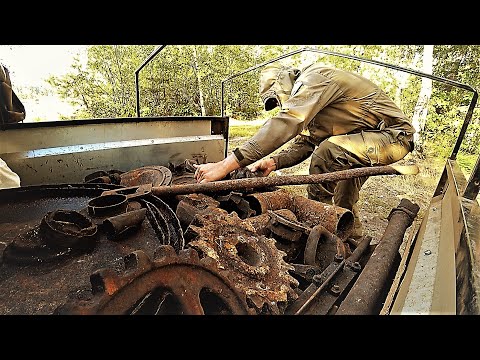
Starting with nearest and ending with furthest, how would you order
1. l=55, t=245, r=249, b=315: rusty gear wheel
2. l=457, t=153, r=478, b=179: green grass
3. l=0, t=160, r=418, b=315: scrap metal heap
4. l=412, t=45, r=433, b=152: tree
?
l=55, t=245, r=249, b=315: rusty gear wheel, l=0, t=160, r=418, b=315: scrap metal heap, l=457, t=153, r=478, b=179: green grass, l=412, t=45, r=433, b=152: tree

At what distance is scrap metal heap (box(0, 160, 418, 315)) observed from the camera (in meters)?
1.21

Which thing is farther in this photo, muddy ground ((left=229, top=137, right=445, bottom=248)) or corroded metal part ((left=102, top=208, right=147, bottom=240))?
muddy ground ((left=229, top=137, right=445, bottom=248))

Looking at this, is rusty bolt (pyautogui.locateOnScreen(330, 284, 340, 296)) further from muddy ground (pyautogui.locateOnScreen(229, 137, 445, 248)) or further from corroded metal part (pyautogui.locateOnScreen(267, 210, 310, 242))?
muddy ground (pyautogui.locateOnScreen(229, 137, 445, 248))

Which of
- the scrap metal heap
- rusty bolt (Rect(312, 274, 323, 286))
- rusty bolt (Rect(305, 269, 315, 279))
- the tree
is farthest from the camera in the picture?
the tree

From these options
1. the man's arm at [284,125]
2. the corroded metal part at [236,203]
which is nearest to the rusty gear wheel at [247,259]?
the corroded metal part at [236,203]

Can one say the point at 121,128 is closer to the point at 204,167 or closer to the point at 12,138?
the point at 12,138

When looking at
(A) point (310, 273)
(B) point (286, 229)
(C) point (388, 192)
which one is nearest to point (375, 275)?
(A) point (310, 273)

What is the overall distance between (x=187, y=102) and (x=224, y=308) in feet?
53.7

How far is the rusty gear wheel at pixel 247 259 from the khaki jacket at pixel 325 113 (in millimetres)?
932

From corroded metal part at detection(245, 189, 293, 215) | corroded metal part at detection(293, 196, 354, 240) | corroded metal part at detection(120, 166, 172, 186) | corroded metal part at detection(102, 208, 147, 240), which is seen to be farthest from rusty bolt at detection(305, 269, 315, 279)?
corroded metal part at detection(120, 166, 172, 186)

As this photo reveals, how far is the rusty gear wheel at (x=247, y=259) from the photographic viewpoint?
1498mm

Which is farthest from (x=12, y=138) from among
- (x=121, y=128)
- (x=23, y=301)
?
(x=23, y=301)

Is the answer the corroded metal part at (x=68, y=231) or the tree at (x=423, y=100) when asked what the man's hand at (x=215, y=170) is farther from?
the tree at (x=423, y=100)

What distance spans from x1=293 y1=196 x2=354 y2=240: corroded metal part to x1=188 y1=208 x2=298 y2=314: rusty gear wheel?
2.43 ft
